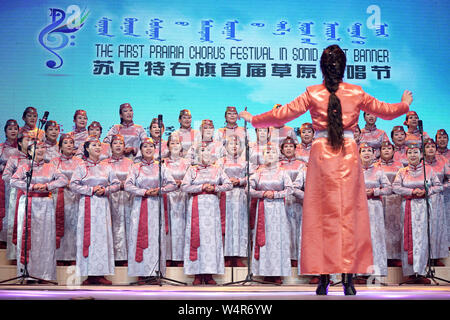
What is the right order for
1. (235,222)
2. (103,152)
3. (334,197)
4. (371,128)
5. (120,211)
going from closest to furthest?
(334,197) < (235,222) < (120,211) < (103,152) < (371,128)

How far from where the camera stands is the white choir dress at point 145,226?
6137 millimetres

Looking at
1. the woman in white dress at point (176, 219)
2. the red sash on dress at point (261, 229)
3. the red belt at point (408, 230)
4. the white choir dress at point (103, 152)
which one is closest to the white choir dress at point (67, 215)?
the white choir dress at point (103, 152)

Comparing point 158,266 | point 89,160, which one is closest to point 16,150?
point 89,160

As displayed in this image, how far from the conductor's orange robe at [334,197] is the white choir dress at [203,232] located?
2380 mm

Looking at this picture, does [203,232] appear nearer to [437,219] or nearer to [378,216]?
[378,216]

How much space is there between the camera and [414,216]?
638cm

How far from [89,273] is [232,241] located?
154cm

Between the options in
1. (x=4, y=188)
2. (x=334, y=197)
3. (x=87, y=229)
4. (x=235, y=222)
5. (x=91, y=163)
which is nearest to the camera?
(x=334, y=197)

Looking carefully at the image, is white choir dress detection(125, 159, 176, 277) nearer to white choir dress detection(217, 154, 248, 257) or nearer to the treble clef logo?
white choir dress detection(217, 154, 248, 257)

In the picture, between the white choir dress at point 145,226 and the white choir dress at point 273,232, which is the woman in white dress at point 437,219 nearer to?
the white choir dress at point 273,232

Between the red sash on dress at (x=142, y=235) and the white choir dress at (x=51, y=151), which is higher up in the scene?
the white choir dress at (x=51, y=151)

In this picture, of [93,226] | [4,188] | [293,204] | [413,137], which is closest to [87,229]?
[93,226]

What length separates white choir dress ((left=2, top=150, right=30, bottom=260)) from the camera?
6.29 m

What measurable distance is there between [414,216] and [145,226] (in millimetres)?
2883
